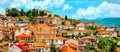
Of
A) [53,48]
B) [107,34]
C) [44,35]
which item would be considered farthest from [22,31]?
[107,34]

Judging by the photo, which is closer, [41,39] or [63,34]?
[41,39]

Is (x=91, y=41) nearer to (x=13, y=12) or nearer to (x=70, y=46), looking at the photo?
(x=70, y=46)

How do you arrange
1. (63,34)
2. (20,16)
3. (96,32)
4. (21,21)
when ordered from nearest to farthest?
(63,34)
(96,32)
(21,21)
(20,16)

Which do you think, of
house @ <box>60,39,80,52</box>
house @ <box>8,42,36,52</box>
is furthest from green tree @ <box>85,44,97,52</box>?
house @ <box>8,42,36,52</box>

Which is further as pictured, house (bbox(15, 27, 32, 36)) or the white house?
house (bbox(15, 27, 32, 36))

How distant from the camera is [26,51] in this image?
109 ft

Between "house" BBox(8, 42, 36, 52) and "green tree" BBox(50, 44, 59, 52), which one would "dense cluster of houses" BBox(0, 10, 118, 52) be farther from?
"green tree" BBox(50, 44, 59, 52)

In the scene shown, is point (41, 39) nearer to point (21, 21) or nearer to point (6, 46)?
point (6, 46)

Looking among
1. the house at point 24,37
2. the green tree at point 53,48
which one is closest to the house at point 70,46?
the green tree at point 53,48

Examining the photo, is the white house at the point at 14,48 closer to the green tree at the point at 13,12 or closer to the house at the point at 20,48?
the house at the point at 20,48

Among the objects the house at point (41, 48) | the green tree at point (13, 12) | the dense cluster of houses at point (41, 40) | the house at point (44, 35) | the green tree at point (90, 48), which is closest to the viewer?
the dense cluster of houses at point (41, 40)

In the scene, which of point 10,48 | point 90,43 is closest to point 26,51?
point 10,48

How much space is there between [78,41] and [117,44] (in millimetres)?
5097

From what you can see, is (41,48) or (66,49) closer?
(41,48)
